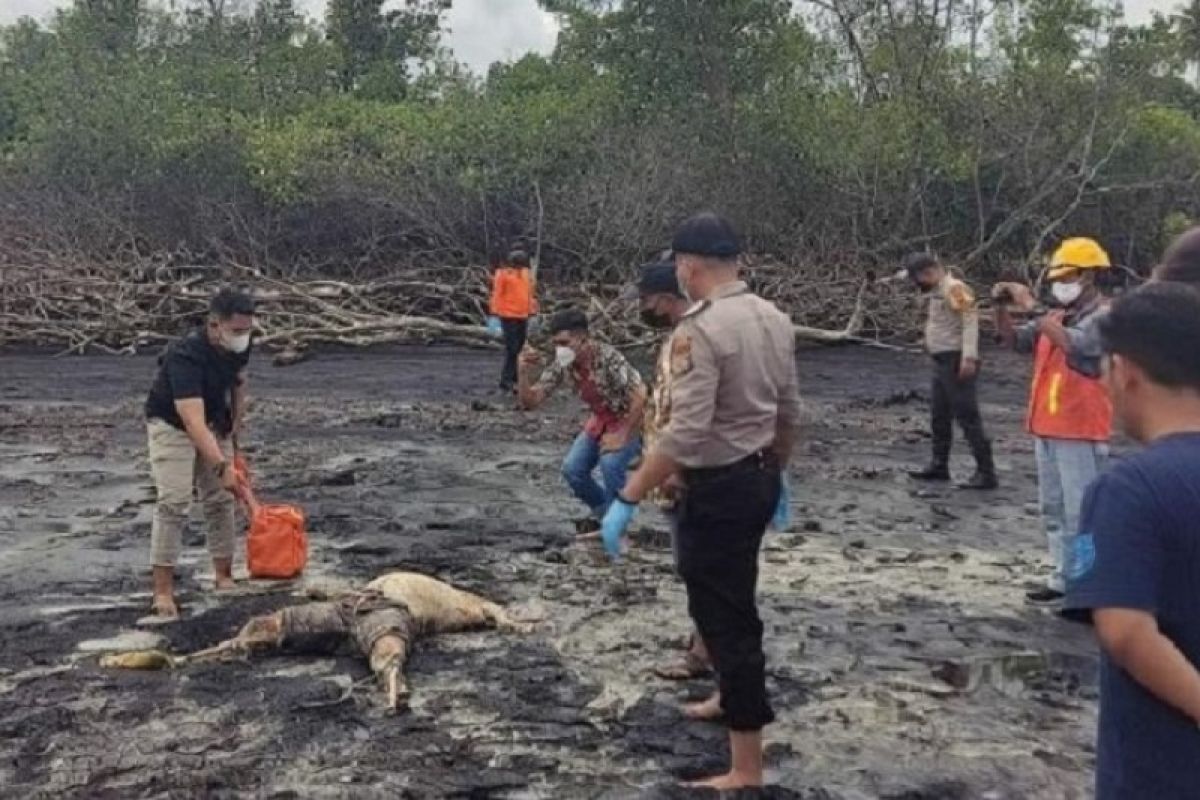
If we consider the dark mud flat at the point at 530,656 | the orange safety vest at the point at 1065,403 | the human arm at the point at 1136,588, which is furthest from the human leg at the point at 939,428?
the human arm at the point at 1136,588

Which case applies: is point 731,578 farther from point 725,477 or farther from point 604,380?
point 604,380

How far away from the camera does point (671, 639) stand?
238 inches

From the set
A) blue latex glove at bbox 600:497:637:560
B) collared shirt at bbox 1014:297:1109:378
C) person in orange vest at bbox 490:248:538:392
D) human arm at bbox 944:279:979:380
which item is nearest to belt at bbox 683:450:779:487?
blue latex glove at bbox 600:497:637:560

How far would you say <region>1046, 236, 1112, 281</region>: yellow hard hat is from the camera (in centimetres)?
600

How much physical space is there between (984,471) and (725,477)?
6204 mm

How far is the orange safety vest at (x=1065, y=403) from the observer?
20.2 feet

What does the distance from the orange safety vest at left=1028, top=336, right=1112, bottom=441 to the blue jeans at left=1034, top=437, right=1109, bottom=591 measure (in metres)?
0.05

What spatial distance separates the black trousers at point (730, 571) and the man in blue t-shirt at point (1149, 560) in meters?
1.96

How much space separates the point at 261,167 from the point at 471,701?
1991cm

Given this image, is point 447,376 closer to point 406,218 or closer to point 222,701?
point 406,218

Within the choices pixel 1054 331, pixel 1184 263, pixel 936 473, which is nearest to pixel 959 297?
pixel 936 473

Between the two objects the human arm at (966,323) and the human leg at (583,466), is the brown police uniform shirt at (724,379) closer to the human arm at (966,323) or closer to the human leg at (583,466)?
the human leg at (583,466)

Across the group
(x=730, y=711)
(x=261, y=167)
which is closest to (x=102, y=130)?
(x=261, y=167)

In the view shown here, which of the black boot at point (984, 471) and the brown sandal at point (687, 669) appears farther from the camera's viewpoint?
the black boot at point (984, 471)
